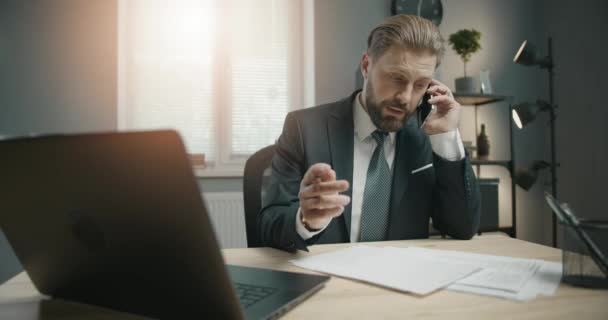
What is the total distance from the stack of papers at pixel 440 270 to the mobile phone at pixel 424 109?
553 millimetres

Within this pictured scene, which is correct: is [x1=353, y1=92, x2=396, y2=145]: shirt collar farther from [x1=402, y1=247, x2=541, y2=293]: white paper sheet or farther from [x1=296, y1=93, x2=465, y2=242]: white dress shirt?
[x1=402, y1=247, x2=541, y2=293]: white paper sheet

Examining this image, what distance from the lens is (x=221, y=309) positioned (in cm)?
42

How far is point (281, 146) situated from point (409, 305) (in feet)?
2.75

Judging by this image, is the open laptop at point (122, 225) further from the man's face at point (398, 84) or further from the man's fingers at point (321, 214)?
the man's face at point (398, 84)

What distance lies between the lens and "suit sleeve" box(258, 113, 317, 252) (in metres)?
0.90

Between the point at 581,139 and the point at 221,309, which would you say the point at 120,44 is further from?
the point at 581,139

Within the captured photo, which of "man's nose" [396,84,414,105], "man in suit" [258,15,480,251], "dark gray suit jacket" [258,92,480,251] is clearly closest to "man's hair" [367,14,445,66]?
"man in suit" [258,15,480,251]

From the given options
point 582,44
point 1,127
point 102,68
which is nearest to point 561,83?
point 582,44

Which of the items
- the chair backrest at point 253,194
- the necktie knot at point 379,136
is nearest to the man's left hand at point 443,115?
the necktie knot at point 379,136

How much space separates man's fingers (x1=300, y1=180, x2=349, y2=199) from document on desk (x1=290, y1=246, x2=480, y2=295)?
135mm

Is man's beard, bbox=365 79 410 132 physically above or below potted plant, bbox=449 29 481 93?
below

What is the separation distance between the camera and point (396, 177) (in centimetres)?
122

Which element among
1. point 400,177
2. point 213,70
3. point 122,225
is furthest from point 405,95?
point 213,70

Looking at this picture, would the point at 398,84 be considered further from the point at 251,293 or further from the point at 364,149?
the point at 251,293
